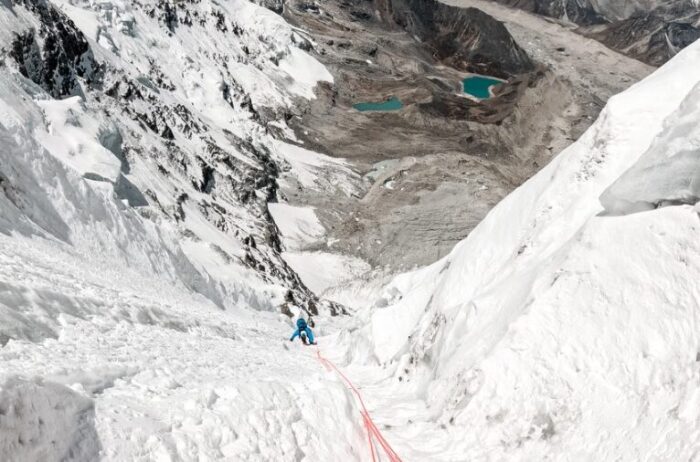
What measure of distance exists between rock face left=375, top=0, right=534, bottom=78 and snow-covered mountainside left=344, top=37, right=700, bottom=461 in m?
108

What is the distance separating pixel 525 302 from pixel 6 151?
653 inches

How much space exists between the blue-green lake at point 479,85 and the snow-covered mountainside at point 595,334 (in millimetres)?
91569

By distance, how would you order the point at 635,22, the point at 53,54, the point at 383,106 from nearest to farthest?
the point at 53,54 < the point at 383,106 < the point at 635,22

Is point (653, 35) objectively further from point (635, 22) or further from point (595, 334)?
point (595, 334)

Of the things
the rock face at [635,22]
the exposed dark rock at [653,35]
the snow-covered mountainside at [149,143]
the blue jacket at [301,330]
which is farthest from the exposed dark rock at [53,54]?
the rock face at [635,22]

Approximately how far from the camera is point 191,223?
3234 centimetres

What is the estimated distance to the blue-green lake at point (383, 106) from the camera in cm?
7844

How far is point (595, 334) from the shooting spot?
870 centimetres

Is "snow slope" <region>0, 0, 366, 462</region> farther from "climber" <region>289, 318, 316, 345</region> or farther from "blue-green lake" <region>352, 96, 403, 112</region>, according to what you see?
"blue-green lake" <region>352, 96, 403, 112</region>

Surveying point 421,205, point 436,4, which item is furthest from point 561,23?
point 421,205

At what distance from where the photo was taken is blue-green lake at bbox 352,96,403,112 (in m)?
78.4

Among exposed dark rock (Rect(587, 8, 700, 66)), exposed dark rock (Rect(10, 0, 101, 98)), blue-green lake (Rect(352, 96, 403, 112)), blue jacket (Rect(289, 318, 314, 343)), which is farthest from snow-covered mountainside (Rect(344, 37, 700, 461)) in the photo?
exposed dark rock (Rect(587, 8, 700, 66))

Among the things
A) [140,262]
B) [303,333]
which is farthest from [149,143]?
[303,333]

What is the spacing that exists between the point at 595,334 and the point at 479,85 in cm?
10293
